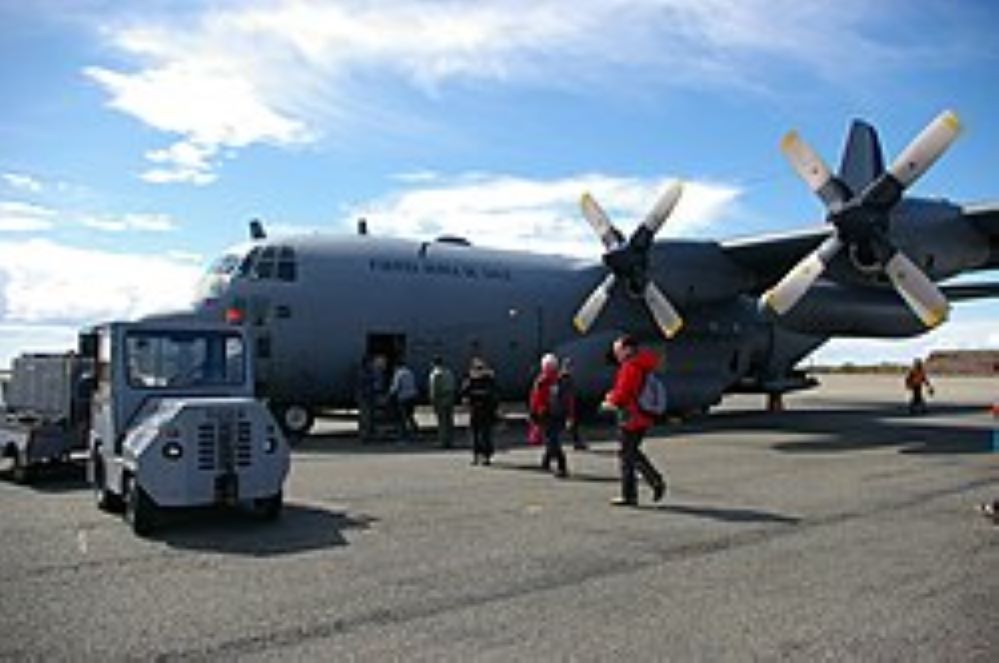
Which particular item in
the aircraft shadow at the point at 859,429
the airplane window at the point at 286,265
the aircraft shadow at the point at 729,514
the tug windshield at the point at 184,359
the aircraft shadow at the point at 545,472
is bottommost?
the aircraft shadow at the point at 729,514

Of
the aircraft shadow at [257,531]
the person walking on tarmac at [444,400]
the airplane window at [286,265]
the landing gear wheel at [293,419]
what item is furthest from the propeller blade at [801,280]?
Result: the aircraft shadow at [257,531]

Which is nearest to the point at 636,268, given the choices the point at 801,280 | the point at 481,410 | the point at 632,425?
the point at 801,280

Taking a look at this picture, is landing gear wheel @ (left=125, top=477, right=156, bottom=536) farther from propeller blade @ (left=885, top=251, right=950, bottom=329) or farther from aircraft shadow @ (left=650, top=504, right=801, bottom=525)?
propeller blade @ (left=885, top=251, right=950, bottom=329)

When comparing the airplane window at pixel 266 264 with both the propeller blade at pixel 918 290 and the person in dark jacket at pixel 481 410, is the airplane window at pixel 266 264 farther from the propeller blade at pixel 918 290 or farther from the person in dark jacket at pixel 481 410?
the propeller blade at pixel 918 290

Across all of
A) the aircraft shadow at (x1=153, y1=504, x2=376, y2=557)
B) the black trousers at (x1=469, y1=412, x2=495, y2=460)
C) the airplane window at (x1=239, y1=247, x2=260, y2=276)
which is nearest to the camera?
the aircraft shadow at (x1=153, y1=504, x2=376, y2=557)

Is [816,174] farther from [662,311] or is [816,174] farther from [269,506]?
[269,506]

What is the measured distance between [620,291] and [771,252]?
362cm

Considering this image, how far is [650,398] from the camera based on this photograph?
10.8 m

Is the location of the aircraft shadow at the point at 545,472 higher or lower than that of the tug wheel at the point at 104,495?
lower

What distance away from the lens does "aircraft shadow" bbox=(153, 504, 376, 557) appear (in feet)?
27.0

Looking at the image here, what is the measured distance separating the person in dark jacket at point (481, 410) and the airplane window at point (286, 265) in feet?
17.2

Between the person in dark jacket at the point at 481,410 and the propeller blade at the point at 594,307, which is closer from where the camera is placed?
the person in dark jacket at the point at 481,410

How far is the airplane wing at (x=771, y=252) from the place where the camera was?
2028 cm

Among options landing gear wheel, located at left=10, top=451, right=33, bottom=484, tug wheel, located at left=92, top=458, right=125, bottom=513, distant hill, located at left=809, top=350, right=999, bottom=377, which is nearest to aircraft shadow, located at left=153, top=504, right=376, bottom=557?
tug wheel, located at left=92, top=458, right=125, bottom=513
